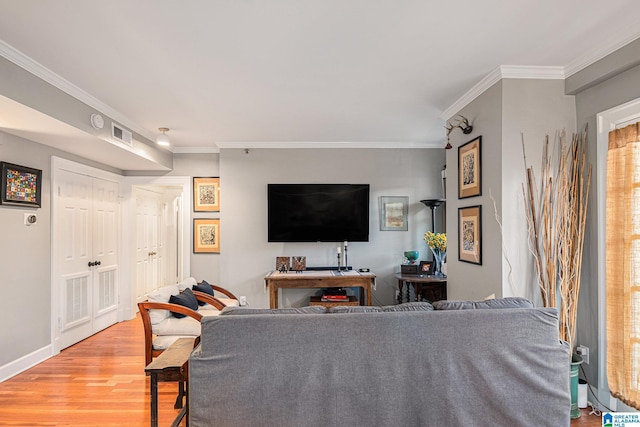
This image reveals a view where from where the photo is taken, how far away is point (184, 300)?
11.3 ft

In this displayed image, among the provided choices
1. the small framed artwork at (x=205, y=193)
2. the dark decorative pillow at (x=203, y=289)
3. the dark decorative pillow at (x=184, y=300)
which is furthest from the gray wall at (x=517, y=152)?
the small framed artwork at (x=205, y=193)

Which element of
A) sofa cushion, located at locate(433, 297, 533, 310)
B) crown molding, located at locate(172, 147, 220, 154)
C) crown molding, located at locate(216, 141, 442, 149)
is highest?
crown molding, located at locate(216, 141, 442, 149)

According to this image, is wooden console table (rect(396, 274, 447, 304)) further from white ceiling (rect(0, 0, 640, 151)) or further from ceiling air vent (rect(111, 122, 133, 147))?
ceiling air vent (rect(111, 122, 133, 147))

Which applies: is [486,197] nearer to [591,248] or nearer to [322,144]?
[591,248]

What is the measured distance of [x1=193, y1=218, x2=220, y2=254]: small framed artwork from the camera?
5.42m

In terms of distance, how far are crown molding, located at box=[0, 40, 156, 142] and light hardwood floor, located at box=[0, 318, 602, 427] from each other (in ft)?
8.26

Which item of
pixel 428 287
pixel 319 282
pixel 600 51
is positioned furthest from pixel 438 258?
pixel 600 51

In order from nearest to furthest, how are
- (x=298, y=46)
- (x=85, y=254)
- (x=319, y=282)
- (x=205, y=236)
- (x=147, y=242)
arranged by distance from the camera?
(x=298, y=46)
(x=85, y=254)
(x=319, y=282)
(x=205, y=236)
(x=147, y=242)

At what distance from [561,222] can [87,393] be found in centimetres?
400

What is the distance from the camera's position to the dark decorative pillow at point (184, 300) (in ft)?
11.1

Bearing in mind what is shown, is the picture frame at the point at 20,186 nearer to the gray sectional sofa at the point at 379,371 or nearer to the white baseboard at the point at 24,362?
the white baseboard at the point at 24,362

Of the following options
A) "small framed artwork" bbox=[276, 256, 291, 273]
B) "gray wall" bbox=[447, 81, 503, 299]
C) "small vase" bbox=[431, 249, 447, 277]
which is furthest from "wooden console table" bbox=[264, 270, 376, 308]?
"gray wall" bbox=[447, 81, 503, 299]

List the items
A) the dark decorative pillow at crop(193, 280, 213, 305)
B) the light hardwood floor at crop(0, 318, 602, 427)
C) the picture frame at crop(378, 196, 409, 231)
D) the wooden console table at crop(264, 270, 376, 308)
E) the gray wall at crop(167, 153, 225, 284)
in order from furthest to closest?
the gray wall at crop(167, 153, 225, 284) → the picture frame at crop(378, 196, 409, 231) → the wooden console table at crop(264, 270, 376, 308) → the dark decorative pillow at crop(193, 280, 213, 305) → the light hardwood floor at crop(0, 318, 602, 427)

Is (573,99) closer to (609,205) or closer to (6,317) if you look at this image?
(609,205)
